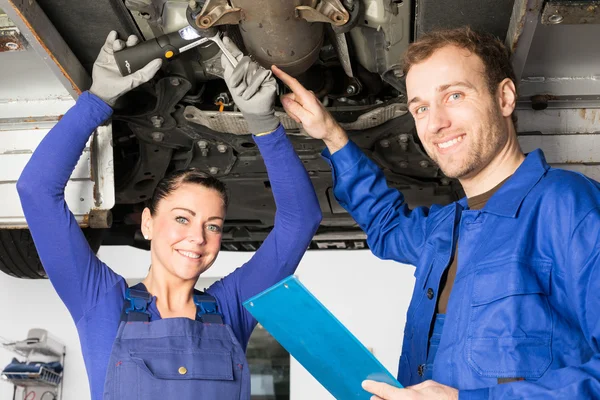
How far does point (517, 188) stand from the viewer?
159 centimetres

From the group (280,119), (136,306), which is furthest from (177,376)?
(280,119)

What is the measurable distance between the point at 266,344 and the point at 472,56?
7419mm

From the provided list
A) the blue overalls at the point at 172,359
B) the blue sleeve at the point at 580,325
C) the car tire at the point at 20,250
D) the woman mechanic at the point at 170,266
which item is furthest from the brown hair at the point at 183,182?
the car tire at the point at 20,250

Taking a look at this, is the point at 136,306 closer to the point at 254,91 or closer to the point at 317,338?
the point at 317,338

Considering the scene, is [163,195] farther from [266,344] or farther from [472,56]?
[266,344]

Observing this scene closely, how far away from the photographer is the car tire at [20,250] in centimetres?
301

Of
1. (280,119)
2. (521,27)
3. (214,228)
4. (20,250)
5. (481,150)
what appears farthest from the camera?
(20,250)

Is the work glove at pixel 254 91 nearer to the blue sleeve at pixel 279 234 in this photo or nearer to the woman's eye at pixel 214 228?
the blue sleeve at pixel 279 234

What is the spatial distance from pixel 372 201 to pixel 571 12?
0.69 meters

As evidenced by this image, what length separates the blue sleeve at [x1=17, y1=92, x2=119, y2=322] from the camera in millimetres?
1773

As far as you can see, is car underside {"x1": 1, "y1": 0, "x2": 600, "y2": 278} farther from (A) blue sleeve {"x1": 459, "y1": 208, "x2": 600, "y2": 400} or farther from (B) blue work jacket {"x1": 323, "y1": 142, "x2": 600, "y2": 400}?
(A) blue sleeve {"x1": 459, "y1": 208, "x2": 600, "y2": 400}

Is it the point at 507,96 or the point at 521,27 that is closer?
the point at 507,96

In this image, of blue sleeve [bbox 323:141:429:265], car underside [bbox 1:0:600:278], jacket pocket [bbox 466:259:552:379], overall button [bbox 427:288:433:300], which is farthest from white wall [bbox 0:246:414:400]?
jacket pocket [bbox 466:259:552:379]

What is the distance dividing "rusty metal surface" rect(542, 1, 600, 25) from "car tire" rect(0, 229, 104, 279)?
6.14ft
